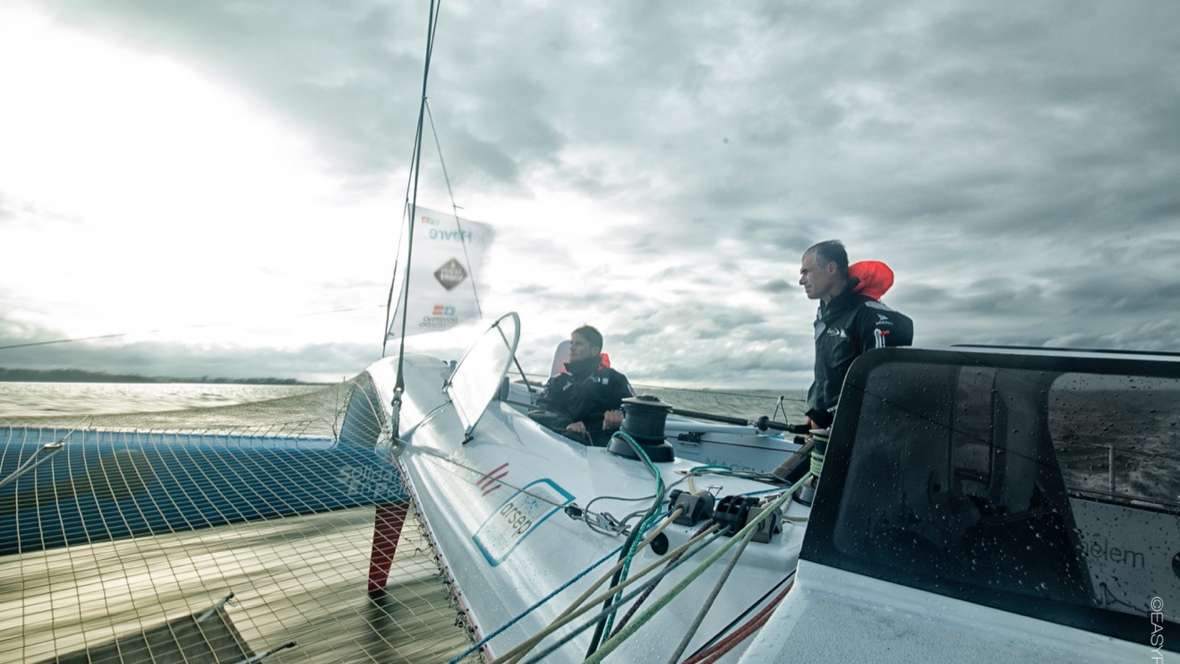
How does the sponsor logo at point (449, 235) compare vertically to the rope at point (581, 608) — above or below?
above

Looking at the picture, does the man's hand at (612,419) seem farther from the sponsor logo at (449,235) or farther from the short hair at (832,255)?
the sponsor logo at (449,235)

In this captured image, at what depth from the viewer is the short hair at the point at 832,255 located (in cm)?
283

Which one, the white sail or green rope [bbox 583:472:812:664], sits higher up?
the white sail

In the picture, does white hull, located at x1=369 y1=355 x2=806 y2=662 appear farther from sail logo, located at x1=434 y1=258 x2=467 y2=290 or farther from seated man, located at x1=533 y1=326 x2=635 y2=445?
sail logo, located at x1=434 y1=258 x2=467 y2=290

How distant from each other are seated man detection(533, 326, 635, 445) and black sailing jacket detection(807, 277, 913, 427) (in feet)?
4.18

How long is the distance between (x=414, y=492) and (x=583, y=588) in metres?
1.66

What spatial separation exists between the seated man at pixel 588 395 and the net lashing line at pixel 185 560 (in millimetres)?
1219

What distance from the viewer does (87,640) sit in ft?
10.6

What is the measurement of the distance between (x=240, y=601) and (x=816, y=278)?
3818mm

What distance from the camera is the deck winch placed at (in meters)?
2.32

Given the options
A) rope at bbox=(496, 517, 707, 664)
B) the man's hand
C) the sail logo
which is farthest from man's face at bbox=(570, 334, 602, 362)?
rope at bbox=(496, 517, 707, 664)

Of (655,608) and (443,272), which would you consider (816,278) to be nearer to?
(655,608)

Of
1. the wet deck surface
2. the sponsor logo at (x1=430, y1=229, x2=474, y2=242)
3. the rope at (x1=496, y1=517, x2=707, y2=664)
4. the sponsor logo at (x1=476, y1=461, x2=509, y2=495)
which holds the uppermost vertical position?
the sponsor logo at (x1=430, y1=229, x2=474, y2=242)

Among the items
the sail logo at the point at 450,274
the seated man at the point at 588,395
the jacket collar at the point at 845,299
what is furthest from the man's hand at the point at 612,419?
the sail logo at the point at 450,274
